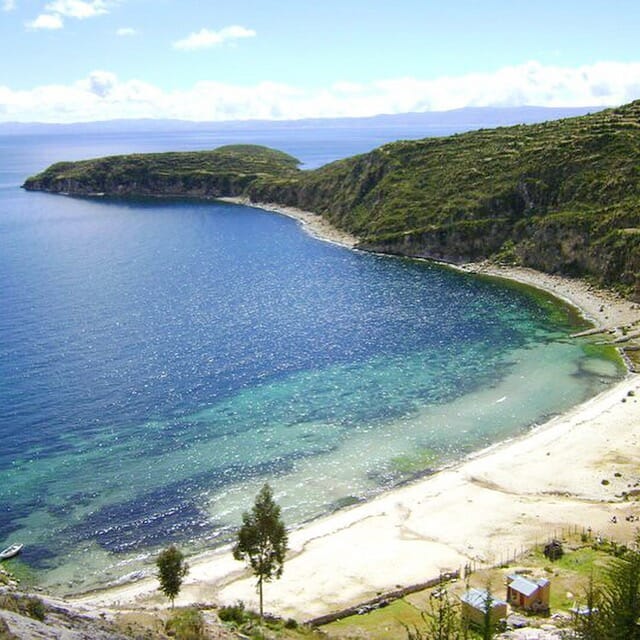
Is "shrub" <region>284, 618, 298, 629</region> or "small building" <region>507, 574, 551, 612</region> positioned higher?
"small building" <region>507, 574, 551, 612</region>

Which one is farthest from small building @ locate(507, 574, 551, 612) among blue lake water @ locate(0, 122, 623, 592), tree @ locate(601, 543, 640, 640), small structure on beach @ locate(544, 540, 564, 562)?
blue lake water @ locate(0, 122, 623, 592)

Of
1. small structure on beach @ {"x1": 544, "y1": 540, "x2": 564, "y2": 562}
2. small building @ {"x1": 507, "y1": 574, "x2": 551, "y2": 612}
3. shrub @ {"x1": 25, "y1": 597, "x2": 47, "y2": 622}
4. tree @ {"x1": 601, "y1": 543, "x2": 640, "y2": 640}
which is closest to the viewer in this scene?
tree @ {"x1": 601, "y1": 543, "x2": 640, "y2": 640}

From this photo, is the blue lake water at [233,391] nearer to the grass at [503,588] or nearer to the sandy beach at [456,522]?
the sandy beach at [456,522]

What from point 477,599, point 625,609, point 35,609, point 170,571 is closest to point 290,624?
point 170,571

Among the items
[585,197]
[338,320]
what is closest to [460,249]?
[585,197]

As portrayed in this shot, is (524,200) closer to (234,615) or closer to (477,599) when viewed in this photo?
(477,599)

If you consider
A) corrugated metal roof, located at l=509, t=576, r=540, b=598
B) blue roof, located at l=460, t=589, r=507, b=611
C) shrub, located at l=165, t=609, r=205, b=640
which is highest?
shrub, located at l=165, t=609, r=205, b=640

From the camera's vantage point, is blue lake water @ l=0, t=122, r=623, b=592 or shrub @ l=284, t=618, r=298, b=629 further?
blue lake water @ l=0, t=122, r=623, b=592

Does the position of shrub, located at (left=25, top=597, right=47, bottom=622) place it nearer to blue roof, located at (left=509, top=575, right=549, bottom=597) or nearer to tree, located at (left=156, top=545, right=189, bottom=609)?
tree, located at (left=156, top=545, right=189, bottom=609)
